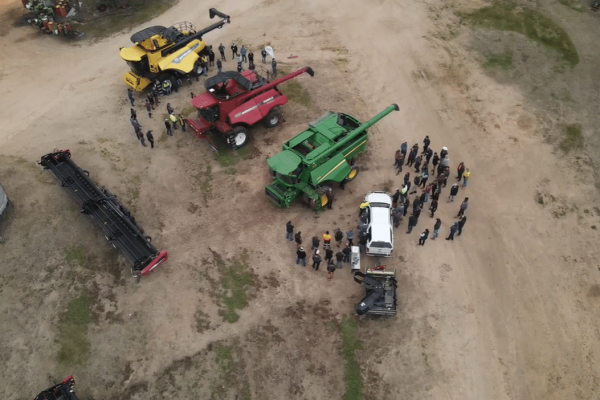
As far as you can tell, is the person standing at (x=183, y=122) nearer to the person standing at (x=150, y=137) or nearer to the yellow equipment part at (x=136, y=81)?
the person standing at (x=150, y=137)

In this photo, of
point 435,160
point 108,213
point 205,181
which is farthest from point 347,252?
point 108,213

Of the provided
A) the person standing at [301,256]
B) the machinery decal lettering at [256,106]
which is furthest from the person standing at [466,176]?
the machinery decal lettering at [256,106]

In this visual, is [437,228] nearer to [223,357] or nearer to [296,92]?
[223,357]

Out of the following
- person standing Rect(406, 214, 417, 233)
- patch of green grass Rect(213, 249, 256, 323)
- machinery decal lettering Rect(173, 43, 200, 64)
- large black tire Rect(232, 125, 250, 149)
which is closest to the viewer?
patch of green grass Rect(213, 249, 256, 323)

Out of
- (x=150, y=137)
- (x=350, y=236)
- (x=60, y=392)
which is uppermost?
(x=150, y=137)

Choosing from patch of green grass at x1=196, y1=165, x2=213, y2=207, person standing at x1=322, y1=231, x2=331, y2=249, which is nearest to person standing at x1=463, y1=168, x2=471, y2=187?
person standing at x1=322, y1=231, x2=331, y2=249

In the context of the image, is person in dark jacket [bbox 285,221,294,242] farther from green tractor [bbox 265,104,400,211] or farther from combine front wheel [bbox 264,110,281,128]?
combine front wheel [bbox 264,110,281,128]
